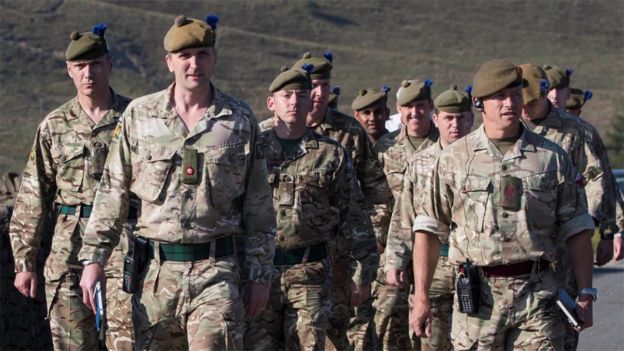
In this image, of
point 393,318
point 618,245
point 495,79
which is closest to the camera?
point 495,79

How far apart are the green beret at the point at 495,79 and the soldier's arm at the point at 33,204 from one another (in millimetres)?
3039

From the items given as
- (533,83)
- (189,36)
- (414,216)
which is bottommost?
(414,216)

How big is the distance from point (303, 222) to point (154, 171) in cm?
239

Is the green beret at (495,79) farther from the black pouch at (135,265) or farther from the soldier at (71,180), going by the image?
the soldier at (71,180)

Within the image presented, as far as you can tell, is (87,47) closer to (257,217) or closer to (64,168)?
(64,168)

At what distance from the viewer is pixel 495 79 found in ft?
26.7

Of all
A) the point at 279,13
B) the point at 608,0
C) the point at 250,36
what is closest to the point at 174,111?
the point at 250,36

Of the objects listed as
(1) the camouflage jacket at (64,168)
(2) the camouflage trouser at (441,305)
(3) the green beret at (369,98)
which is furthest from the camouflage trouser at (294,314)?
(3) the green beret at (369,98)

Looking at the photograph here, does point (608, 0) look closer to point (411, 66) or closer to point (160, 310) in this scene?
point (411, 66)

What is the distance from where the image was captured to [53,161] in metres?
10.0

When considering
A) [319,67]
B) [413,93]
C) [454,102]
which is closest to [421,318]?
[454,102]

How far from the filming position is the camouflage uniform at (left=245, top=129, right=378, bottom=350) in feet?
32.4

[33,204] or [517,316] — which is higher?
[33,204]

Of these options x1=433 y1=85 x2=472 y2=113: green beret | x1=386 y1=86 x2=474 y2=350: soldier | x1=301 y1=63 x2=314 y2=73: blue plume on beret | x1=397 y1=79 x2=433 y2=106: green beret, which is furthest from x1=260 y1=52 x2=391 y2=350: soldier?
x1=397 y1=79 x2=433 y2=106: green beret
